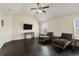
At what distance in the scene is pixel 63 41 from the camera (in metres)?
2.23

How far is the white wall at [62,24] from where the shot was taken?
1.98 meters

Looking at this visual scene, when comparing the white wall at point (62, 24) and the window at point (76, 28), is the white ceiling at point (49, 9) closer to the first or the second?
the white wall at point (62, 24)

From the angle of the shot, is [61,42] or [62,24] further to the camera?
[61,42]

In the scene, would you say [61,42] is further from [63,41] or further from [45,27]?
[45,27]

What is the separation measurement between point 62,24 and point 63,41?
0.47 meters

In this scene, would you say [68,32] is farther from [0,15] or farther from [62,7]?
[0,15]

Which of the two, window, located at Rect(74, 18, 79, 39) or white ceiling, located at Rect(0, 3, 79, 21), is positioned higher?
white ceiling, located at Rect(0, 3, 79, 21)

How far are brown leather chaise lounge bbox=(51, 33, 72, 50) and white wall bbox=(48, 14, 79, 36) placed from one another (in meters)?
0.10

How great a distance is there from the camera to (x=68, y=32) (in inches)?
80.6

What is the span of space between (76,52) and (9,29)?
203 centimetres

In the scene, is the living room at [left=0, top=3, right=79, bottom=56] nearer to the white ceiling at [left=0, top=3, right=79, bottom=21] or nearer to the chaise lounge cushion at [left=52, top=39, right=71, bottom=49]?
the white ceiling at [left=0, top=3, right=79, bottom=21]

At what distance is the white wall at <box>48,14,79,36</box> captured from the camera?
1.98m

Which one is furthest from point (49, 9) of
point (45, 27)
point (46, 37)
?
point (46, 37)

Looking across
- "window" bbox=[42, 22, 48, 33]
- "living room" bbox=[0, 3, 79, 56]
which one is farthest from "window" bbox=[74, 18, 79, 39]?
"window" bbox=[42, 22, 48, 33]
